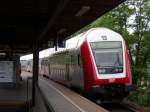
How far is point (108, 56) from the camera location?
2491 cm

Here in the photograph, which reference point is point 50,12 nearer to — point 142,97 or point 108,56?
point 108,56

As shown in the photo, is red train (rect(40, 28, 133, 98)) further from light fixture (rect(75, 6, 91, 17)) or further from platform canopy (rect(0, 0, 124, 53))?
light fixture (rect(75, 6, 91, 17))

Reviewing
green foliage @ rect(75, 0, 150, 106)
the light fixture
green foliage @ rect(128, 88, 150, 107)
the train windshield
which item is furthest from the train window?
the light fixture

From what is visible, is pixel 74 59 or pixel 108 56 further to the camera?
pixel 74 59

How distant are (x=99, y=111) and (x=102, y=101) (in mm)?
8245

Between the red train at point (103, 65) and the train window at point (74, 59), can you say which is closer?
the red train at point (103, 65)

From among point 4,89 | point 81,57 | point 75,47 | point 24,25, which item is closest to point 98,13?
point 24,25

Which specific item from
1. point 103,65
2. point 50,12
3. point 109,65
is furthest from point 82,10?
point 109,65

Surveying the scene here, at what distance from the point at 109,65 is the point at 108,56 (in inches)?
22.3

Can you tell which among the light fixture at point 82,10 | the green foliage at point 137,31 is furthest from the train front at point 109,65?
the green foliage at point 137,31

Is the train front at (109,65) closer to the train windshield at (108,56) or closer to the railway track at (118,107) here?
the train windshield at (108,56)

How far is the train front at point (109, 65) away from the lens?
24062 millimetres

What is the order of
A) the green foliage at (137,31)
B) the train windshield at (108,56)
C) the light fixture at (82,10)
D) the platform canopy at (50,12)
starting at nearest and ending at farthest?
the platform canopy at (50,12) → the light fixture at (82,10) → the train windshield at (108,56) → the green foliage at (137,31)

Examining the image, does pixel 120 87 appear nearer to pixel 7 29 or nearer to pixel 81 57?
pixel 81 57
